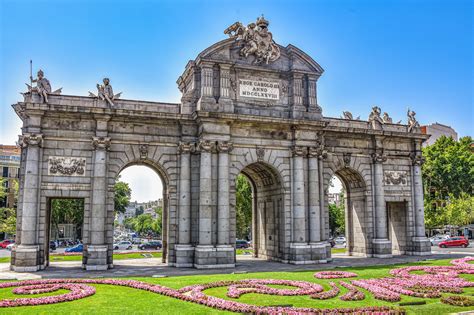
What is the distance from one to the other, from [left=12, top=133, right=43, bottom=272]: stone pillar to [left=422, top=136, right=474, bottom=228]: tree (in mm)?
52487

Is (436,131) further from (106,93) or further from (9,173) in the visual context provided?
(9,173)

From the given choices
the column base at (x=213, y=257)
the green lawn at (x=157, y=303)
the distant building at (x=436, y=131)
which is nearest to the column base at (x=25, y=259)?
the green lawn at (x=157, y=303)

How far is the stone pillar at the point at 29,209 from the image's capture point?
25359mm

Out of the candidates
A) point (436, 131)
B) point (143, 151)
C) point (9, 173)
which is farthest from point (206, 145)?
point (436, 131)

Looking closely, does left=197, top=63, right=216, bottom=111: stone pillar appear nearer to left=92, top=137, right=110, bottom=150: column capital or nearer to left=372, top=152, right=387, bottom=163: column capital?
left=92, top=137, right=110, bottom=150: column capital

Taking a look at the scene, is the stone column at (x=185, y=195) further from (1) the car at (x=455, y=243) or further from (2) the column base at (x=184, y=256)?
(1) the car at (x=455, y=243)

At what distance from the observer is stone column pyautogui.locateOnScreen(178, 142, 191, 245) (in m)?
28.2

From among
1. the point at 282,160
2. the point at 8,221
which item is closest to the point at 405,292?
the point at 282,160

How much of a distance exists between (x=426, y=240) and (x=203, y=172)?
19.8 m

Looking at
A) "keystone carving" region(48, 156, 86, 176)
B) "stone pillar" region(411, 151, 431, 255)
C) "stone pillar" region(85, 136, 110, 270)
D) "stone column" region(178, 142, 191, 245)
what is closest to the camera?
"stone pillar" region(85, 136, 110, 270)

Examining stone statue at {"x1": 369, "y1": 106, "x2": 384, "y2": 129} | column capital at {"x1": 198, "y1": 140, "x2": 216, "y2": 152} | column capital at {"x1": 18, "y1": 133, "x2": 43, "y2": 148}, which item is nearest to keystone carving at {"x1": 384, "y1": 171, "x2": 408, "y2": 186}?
stone statue at {"x1": 369, "y1": 106, "x2": 384, "y2": 129}

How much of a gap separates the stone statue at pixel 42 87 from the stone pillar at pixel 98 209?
3.73 metres

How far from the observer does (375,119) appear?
1388 inches

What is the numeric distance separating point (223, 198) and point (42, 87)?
1359 centimetres
